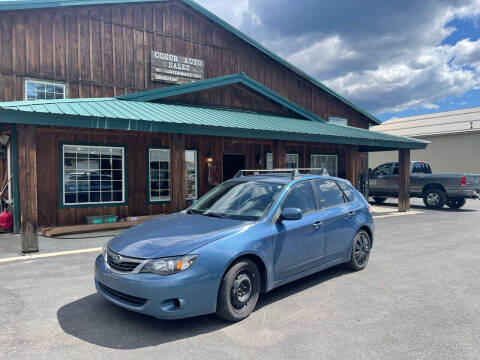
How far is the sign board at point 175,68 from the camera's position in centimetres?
1282

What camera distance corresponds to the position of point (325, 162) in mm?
17578

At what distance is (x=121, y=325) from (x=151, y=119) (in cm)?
544

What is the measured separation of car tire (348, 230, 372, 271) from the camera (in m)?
5.73

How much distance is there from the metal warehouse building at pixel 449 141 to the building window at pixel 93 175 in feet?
85.7

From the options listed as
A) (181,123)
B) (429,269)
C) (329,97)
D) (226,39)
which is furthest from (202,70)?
(429,269)

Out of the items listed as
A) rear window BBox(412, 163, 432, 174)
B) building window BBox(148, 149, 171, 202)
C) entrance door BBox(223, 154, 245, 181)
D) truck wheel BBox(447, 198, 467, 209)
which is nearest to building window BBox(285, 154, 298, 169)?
entrance door BBox(223, 154, 245, 181)

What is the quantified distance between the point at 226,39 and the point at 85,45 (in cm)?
586

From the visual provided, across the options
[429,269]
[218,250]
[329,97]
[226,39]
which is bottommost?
[429,269]

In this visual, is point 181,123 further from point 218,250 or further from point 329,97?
point 329,97

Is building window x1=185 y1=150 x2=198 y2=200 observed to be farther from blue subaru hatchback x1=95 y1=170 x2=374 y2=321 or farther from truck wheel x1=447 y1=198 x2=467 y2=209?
truck wheel x1=447 y1=198 x2=467 y2=209

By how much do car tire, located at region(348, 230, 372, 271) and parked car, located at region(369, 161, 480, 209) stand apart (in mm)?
10796

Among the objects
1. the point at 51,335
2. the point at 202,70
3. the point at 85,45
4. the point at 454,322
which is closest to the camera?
the point at 51,335

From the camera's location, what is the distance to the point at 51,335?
3.55m

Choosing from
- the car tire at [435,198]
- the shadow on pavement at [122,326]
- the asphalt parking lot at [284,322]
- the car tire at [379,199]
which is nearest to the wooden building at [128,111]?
the car tire at [435,198]
